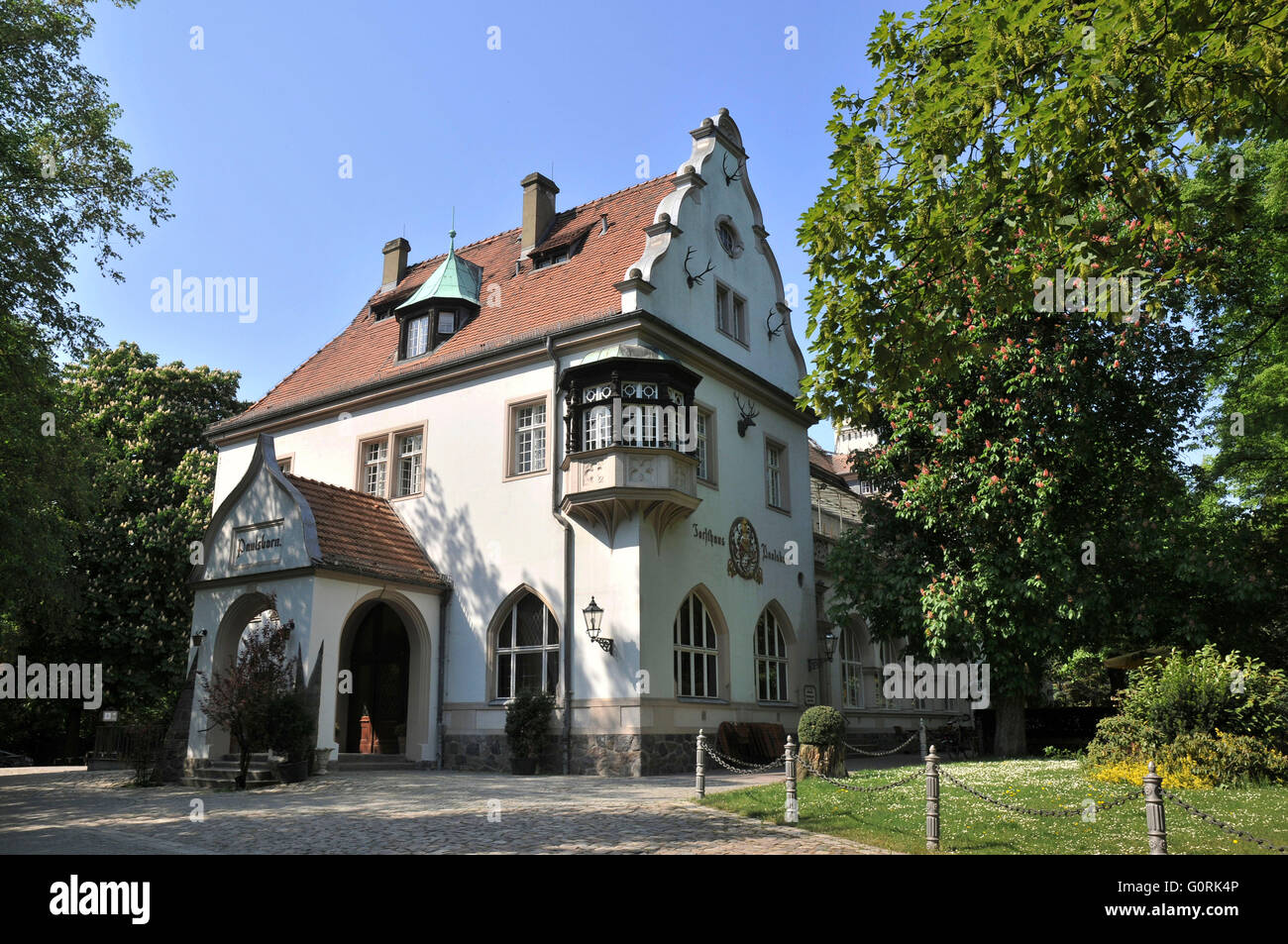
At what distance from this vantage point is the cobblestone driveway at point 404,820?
9562 mm

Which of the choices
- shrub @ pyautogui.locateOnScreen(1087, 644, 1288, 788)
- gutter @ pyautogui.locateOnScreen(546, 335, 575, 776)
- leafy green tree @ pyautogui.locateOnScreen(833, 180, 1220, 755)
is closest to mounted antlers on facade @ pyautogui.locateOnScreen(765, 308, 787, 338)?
leafy green tree @ pyautogui.locateOnScreen(833, 180, 1220, 755)

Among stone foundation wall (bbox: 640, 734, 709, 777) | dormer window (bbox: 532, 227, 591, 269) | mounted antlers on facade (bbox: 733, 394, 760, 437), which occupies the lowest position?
stone foundation wall (bbox: 640, 734, 709, 777)

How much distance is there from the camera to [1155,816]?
24.8 ft

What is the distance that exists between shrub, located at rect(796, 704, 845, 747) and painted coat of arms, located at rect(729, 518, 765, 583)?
6772 millimetres

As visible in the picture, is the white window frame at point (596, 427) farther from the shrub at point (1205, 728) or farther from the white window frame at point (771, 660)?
the shrub at point (1205, 728)

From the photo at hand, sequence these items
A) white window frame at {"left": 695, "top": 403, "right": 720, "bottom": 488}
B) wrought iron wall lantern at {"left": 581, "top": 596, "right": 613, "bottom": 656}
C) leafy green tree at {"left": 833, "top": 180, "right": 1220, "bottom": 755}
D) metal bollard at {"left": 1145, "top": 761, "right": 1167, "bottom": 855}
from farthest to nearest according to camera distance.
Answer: white window frame at {"left": 695, "top": 403, "right": 720, "bottom": 488}
leafy green tree at {"left": 833, "top": 180, "right": 1220, "bottom": 755}
wrought iron wall lantern at {"left": 581, "top": 596, "right": 613, "bottom": 656}
metal bollard at {"left": 1145, "top": 761, "right": 1167, "bottom": 855}

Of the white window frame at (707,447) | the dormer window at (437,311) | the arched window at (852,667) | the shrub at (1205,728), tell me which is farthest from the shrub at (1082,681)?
the dormer window at (437,311)

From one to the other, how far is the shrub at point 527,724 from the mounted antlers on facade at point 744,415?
8402 millimetres

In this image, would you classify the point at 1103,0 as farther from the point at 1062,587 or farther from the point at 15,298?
the point at 15,298

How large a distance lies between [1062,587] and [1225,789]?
760 cm

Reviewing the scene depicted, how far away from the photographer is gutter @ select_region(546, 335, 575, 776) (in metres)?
19.3

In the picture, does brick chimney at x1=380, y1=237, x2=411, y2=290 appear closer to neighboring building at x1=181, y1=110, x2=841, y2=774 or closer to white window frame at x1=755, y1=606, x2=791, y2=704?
neighboring building at x1=181, y1=110, x2=841, y2=774

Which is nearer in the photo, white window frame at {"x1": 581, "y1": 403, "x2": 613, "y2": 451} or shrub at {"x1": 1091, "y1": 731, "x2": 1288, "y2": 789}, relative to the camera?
shrub at {"x1": 1091, "y1": 731, "x2": 1288, "y2": 789}
